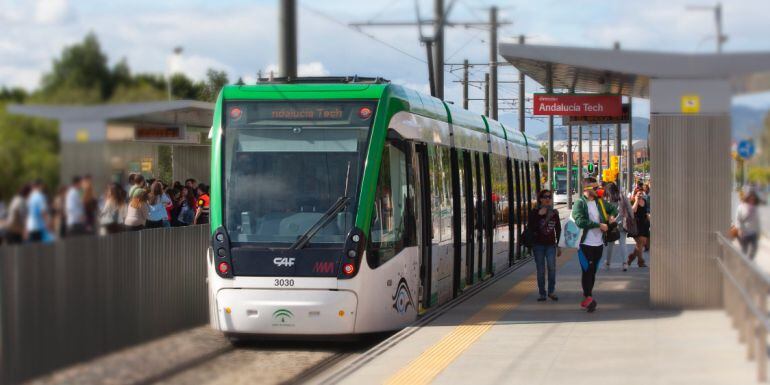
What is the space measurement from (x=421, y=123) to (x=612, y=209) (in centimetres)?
367

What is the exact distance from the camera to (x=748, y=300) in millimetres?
9273

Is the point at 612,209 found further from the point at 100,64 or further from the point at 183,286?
the point at 100,64

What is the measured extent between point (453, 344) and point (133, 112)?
384cm

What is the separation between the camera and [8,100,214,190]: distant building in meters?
10.3

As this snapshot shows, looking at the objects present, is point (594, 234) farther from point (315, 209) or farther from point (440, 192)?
point (315, 209)

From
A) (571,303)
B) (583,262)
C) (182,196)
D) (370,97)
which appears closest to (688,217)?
(583,262)

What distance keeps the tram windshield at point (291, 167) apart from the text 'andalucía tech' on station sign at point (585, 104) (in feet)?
25.4

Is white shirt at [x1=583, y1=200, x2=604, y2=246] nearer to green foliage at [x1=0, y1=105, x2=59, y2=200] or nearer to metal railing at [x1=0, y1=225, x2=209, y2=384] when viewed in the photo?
metal railing at [x1=0, y1=225, x2=209, y2=384]

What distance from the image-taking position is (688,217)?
45.8 ft

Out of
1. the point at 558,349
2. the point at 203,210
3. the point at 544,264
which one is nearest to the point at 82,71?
the point at 558,349

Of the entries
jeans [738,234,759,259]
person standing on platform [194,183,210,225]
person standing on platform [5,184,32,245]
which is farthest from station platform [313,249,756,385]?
person standing on platform [194,183,210,225]

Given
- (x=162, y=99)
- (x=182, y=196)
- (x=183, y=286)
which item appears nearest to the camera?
(x=162, y=99)

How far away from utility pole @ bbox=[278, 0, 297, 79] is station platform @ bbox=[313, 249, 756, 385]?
3.51m

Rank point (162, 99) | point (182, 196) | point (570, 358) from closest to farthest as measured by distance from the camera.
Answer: point (570, 358)
point (162, 99)
point (182, 196)
